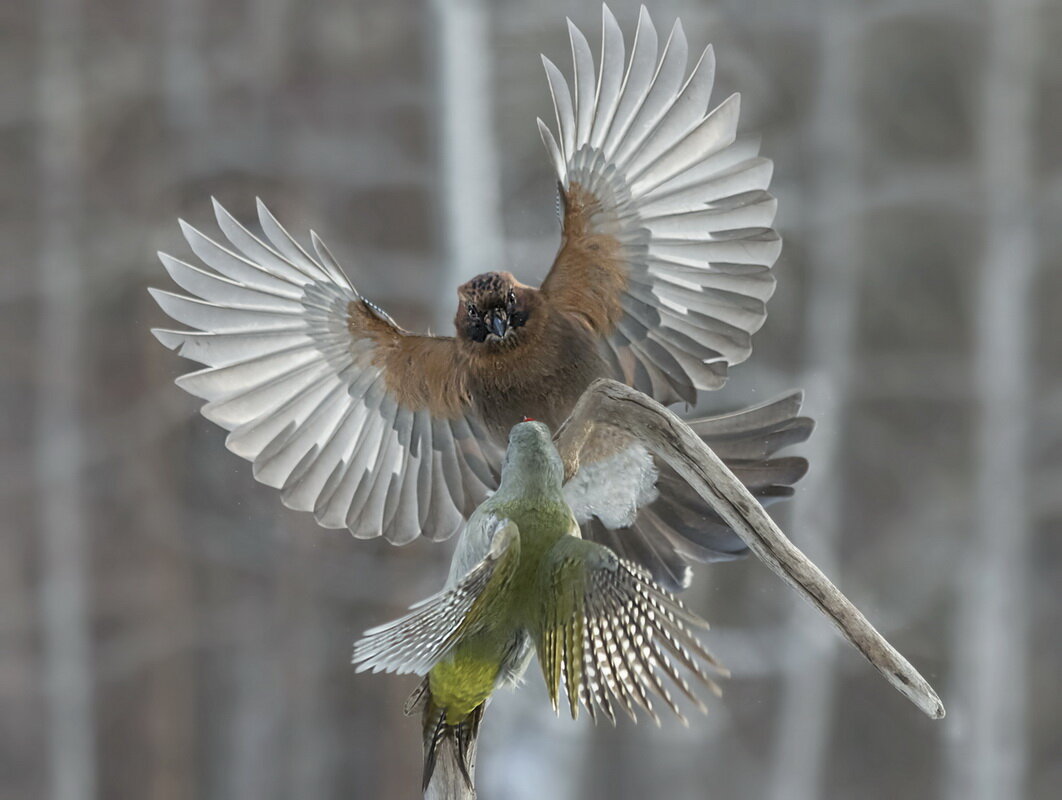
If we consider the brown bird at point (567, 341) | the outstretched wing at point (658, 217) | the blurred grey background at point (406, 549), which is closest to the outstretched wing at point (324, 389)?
the brown bird at point (567, 341)

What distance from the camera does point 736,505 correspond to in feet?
1.80

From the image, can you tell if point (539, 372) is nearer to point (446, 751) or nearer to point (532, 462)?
point (532, 462)

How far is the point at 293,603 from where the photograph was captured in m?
1.03

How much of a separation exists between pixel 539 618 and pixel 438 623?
0.23 ft

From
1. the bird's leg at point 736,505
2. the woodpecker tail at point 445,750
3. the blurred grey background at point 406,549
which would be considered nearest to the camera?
the bird's leg at point 736,505

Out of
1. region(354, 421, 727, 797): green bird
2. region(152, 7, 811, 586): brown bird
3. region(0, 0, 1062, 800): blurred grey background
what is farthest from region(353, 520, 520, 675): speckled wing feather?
region(0, 0, 1062, 800): blurred grey background

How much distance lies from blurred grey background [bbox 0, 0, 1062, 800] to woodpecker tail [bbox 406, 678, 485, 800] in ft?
1.12

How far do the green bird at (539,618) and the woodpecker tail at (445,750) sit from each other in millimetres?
19

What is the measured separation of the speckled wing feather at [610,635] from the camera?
0.55 metres

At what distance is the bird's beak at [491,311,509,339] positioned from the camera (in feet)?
2.15

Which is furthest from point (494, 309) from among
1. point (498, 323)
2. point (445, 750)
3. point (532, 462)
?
point (445, 750)

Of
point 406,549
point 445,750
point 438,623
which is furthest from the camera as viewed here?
point 406,549

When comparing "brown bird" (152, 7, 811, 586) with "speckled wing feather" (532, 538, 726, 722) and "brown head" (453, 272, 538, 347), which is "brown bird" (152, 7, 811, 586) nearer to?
"brown head" (453, 272, 538, 347)

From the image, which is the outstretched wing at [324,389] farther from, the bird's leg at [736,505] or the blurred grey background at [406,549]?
the blurred grey background at [406,549]
